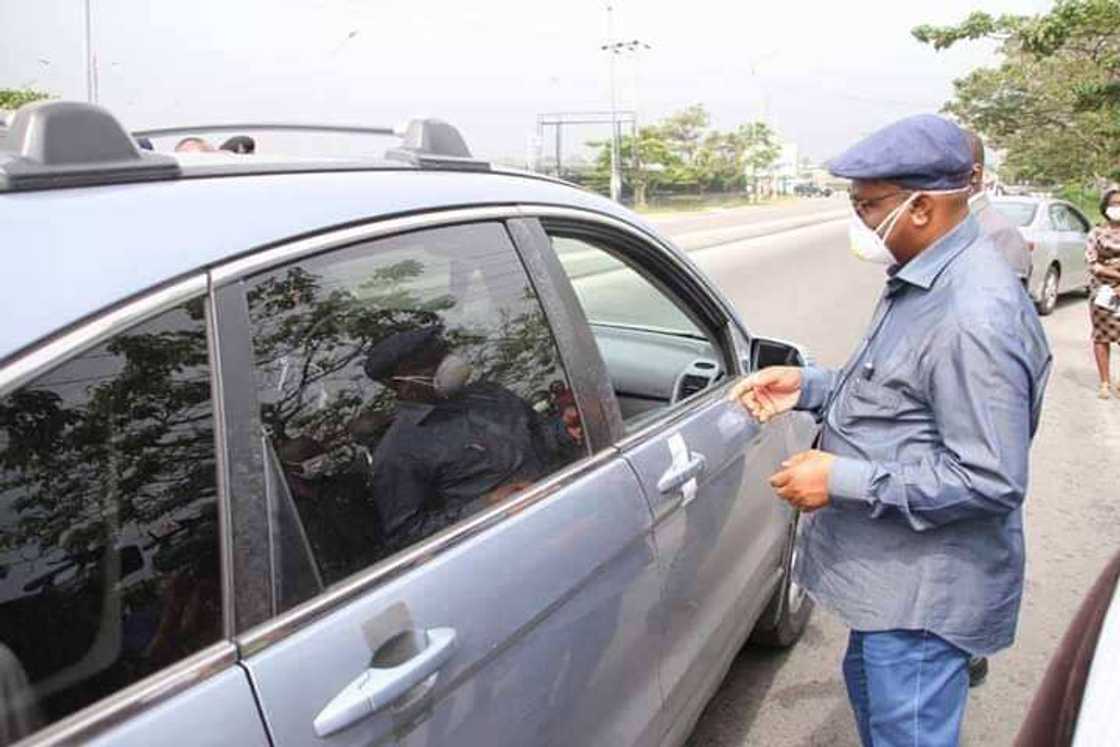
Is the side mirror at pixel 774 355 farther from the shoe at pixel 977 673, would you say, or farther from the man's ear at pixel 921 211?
the shoe at pixel 977 673

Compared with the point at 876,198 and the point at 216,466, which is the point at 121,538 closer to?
the point at 216,466

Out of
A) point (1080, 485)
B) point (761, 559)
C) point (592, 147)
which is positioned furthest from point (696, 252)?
point (592, 147)

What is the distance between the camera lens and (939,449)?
2.00 m

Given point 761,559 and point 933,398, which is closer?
point 933,398

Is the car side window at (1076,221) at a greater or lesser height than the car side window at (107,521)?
greater

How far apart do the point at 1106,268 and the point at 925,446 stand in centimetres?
674

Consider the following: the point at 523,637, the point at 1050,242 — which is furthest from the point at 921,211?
the point at 1050,242

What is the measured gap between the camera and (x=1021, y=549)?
7.11 ft

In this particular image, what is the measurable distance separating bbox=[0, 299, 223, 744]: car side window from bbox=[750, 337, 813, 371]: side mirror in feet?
7.01

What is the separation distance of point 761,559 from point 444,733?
1.79m

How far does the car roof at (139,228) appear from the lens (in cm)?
114

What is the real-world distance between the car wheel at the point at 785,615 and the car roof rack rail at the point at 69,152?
2.61 metres

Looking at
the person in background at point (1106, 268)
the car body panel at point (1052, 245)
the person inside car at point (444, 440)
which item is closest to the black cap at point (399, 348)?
the person inside car at point (444, 440)

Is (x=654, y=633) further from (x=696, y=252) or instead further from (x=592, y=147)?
(x=592, y=147)
